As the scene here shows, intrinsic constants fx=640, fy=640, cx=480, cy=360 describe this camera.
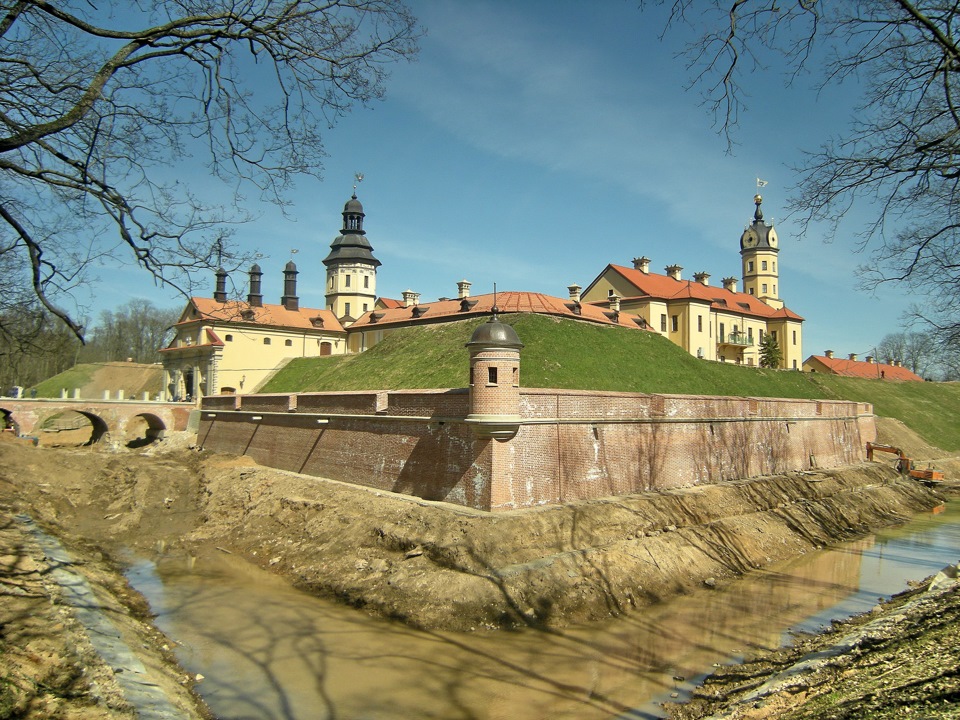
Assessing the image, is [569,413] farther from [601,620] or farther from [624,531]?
[601,620]

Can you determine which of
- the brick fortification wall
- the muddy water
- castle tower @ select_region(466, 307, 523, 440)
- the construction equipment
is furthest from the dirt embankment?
the construction equipment

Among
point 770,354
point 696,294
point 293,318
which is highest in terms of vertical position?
point 696,294

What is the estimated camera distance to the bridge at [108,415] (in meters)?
30.3

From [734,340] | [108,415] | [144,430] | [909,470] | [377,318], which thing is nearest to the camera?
[909,470]

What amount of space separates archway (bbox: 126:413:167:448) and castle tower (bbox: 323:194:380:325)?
17.0 metres

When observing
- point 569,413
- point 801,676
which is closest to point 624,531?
point 569,413

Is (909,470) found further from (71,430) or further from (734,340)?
(71,430)

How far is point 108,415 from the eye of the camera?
32719mm

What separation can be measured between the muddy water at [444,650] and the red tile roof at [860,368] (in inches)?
1943

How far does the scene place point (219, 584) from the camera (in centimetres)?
1400

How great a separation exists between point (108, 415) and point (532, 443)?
27.1 metres

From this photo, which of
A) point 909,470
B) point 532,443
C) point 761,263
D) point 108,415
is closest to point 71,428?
point 108,415

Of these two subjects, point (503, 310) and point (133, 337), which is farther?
point (133, 337)

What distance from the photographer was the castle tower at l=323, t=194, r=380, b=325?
50.1 metres
